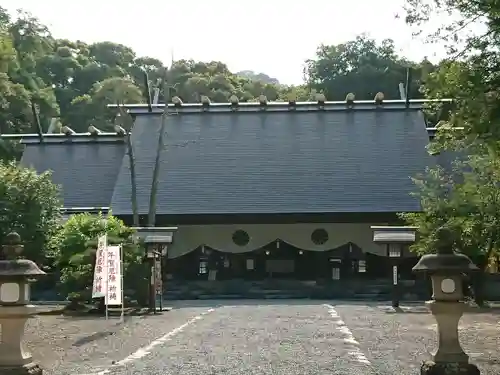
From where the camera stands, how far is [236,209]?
22844 mm

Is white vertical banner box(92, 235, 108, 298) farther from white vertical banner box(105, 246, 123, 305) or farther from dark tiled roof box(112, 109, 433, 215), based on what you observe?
dark tiled roof box(112, 109, 433, 215)

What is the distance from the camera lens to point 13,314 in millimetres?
5426

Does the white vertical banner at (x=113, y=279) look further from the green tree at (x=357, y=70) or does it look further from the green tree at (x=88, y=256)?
the green tree at (x=357, y=70)

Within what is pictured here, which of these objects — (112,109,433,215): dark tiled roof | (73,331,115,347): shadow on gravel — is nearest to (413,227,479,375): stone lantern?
(73,331,115,347): shadow on gravel

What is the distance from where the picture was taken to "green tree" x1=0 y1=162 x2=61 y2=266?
747 inches

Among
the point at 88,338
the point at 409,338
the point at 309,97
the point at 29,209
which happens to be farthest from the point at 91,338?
the point at 309,97

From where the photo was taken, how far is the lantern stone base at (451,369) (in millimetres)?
5453

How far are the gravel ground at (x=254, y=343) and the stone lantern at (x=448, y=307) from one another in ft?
3.07

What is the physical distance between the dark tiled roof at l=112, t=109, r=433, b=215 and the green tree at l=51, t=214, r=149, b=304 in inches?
291

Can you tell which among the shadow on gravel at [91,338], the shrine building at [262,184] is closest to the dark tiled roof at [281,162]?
the shrine building at [262,184]

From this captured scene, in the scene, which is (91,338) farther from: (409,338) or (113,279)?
(409,338)

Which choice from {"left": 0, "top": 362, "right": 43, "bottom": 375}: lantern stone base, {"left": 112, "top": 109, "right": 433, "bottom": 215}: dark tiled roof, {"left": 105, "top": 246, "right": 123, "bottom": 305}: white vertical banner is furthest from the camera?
{"left": 112, "top": 109, "right": 433, "bottom": 215}: dark tiled roof

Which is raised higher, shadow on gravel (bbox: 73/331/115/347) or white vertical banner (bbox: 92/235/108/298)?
white vertical banner (bbox: 92/235/108/298)

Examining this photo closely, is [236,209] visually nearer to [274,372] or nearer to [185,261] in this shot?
[185,261]
